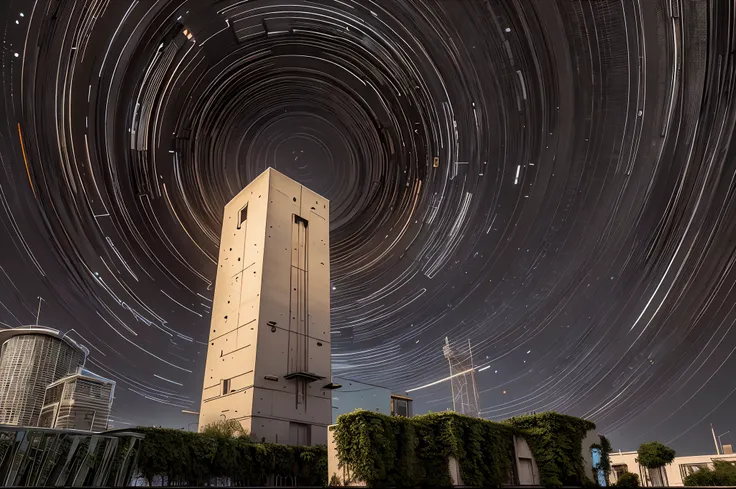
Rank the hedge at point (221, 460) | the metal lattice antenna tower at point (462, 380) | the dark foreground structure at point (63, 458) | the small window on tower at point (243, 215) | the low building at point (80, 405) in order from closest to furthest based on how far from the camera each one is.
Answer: the dark foreground structure at point (63, 458)
the hedge at point (221, 460)
the small window on tower at point (243, 215)
the low building at point (80, 405)
the metal lattice antenna tower at point (462, 380)

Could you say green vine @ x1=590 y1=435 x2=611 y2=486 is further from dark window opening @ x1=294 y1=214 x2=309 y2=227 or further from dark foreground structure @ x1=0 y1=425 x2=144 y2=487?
dark foreground structure @ x1=0 y1=425 x2=144 y2=487

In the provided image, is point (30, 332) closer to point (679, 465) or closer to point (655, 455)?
point (655, 455)

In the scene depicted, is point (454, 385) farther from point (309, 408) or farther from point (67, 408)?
point (67, 408)

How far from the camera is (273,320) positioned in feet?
85.7

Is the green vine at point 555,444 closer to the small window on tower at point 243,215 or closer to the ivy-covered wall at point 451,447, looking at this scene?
the ivy-covered wall at point 451,447

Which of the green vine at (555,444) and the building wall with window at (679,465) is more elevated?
the green vine at (555,444)

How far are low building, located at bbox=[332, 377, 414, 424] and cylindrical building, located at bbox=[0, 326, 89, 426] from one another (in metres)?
28.6

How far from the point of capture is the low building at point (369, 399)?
31844mm

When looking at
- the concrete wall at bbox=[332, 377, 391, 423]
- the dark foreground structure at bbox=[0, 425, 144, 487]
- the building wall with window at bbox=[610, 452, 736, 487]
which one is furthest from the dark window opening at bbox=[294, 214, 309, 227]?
the building wall with window at bbox=[610, 452, 736, 487]

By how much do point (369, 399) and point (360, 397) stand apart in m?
1.04

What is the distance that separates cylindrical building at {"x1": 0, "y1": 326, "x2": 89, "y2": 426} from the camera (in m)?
38.2

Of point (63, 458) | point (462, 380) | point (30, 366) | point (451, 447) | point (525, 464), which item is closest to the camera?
point (63, 458)

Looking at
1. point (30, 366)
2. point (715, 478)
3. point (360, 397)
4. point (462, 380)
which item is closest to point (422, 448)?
point (360, 397)

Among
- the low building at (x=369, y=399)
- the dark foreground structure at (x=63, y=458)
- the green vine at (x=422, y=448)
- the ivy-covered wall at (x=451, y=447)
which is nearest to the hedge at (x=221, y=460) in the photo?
the dark foreground structure at (x=63, y=458)
